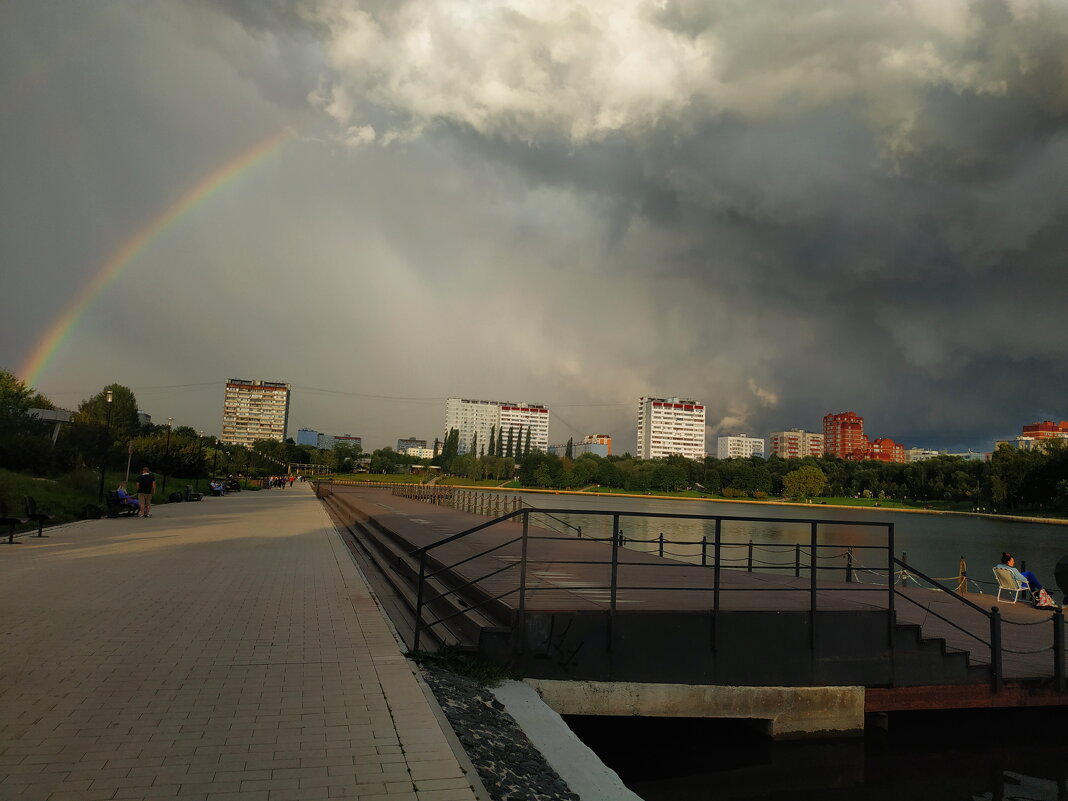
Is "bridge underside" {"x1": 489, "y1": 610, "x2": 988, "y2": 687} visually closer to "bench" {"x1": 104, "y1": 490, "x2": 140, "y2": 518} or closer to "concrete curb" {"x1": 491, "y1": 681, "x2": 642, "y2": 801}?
"concrete curb" {"x1": 491, "y1": 681, "x2": 642, "y2": 801}

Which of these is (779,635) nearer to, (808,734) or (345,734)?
(808,734)

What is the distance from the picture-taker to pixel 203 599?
8758 millimetres

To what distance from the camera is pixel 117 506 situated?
69.1 ft

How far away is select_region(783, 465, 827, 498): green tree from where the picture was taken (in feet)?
380

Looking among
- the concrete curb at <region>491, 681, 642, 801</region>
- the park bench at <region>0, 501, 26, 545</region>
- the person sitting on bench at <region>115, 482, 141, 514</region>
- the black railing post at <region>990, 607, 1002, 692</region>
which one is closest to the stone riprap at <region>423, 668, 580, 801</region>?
the concrete curb at <region>491, 681, 642, 801</region>

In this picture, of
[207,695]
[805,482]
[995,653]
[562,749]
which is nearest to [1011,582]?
[995,653]

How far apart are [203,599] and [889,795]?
8.18 meters

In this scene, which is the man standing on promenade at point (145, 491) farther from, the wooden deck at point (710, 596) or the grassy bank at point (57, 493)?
the wooden deck at point (710, 596)

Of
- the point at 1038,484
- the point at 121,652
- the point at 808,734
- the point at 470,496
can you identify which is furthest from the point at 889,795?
the point at 1038,484

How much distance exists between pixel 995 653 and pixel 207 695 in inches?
331

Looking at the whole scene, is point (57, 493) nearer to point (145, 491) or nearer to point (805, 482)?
point (145, 491)

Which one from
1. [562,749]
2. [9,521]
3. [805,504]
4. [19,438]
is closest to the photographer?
[562,749]

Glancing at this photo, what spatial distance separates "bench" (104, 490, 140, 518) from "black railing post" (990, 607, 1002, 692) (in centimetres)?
2235

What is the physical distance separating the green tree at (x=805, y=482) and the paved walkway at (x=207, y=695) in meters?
118
